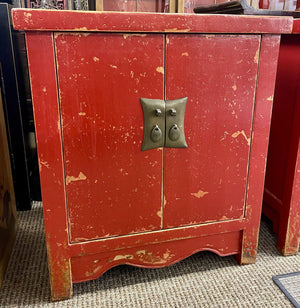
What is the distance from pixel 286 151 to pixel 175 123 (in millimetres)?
606

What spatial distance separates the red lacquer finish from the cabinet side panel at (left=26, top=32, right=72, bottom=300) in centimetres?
87

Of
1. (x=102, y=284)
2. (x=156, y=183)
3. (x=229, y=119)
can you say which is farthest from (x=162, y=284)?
(x=229, y=119)

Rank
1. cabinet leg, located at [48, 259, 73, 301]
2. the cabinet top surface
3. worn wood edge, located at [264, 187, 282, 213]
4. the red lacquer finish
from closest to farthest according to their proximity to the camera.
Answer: the cabinet top surface < cabinet leg, located at [48, 259, 73, 301] < the red lacquer finish < worn wood edge, located at [264, 187, 282, 213]

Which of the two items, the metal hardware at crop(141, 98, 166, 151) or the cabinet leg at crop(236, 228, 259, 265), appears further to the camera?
the cabinet leg at crop(236, 228, 259, 265)

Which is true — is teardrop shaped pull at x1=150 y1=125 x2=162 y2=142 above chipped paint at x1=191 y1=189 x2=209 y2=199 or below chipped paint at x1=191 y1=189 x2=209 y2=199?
above

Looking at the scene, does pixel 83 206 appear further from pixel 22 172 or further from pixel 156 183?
pixel 22 172

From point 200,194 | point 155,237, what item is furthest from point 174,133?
point 155,237

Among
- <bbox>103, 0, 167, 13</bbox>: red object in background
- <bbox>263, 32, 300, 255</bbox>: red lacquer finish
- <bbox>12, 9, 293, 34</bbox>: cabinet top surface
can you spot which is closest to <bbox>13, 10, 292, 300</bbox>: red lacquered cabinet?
<bbox>12, 9, 293, 34</bbox>: cabinet top surface

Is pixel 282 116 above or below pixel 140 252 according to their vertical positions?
above

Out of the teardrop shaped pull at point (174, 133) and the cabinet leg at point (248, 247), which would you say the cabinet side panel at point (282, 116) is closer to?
the cabinet leg at point (248, 247)

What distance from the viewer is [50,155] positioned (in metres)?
1.04

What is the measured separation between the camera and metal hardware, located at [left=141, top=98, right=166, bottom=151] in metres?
1.07

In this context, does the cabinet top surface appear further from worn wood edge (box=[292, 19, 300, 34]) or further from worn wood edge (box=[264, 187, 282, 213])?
worn wood edge (box=[264, 187, 282, 213])

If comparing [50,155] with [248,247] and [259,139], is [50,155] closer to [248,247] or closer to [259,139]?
[259,139]
